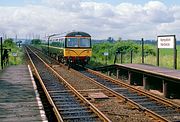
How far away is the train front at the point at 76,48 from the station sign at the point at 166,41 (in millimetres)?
10317

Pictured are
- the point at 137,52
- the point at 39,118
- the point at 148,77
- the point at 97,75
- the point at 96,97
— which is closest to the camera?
the point at 39,118

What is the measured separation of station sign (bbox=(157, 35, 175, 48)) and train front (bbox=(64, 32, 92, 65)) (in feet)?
33.8

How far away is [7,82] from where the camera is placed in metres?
18.1

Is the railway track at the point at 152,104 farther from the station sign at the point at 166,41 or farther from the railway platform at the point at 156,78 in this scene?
the station sign at the point at 166,41

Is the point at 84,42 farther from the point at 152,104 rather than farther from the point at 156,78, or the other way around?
the point at 152,104

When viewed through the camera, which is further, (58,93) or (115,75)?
(115,75)

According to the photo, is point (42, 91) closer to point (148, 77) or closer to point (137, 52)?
point (148, 77)

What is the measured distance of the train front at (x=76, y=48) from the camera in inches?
1146

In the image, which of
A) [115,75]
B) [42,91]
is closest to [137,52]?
[115,75]

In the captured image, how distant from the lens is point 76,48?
29.2m

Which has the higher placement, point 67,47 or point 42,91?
point 67,47

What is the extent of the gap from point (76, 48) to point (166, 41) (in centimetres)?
1123

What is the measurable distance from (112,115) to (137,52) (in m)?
33.2

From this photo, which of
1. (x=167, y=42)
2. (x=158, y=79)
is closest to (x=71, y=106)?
(x=158, y=79)
